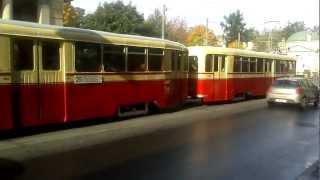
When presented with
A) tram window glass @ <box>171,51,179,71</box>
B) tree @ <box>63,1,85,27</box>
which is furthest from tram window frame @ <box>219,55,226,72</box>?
tree @ <box>63,1,85,27</box>

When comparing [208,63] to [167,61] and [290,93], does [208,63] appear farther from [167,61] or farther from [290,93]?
[167,61]

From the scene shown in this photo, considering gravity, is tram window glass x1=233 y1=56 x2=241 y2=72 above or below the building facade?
below

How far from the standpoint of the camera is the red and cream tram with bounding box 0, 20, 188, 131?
43.9ft

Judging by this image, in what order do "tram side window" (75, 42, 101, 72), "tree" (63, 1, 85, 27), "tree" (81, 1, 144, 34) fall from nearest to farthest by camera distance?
"tram side window" (75, 42, 101, 72) → "tree" (81, 1, 144, 34) → "tree" (63, 1, 85, 27)

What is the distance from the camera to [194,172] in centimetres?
958

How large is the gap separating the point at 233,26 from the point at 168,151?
112379 mm

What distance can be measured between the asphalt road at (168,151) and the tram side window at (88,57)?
1802 mm

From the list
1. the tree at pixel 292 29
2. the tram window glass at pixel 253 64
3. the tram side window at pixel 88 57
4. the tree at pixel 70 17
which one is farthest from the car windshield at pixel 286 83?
the tree at pixel 292 29


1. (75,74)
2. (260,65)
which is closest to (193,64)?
(260,65)

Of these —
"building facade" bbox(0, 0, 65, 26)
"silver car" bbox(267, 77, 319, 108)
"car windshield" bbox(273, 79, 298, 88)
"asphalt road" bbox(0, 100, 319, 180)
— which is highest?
"building facade" bbox(0, 0, 65, 26)

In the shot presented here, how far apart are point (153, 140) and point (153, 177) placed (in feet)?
14.6

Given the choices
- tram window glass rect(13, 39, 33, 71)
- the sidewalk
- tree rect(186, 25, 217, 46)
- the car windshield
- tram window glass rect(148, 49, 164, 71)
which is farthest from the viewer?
tree rect(186, 25, 217, 46)

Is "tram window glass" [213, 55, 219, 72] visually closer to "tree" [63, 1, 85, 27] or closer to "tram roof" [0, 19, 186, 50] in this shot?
"tram roof" [0, 19, 186, 50]

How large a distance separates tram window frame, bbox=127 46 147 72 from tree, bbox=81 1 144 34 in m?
34.1
